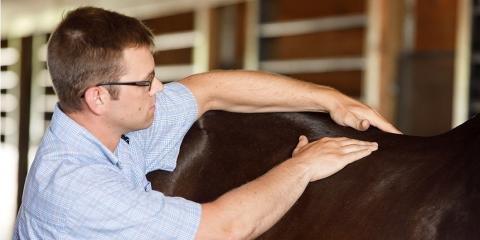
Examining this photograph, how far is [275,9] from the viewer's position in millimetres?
5340

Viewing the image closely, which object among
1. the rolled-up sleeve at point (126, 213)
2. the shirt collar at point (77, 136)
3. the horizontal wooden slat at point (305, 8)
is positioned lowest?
the rolled-up sleeve at point (126, 213)

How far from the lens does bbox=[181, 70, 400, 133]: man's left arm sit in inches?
77.7

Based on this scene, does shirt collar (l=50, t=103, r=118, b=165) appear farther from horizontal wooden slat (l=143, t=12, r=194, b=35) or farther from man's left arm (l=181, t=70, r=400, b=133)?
horizontal wooden slat (l=143, t=12, r=194, b=35)

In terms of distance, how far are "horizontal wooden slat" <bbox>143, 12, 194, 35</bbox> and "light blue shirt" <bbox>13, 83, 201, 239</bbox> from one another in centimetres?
427

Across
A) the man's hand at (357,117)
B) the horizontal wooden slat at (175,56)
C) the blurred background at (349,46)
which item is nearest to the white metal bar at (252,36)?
the blurred background at (349,46)

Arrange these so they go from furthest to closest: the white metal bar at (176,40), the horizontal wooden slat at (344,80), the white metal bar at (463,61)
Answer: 1. the white metal bar at (176,40)
2. the horizontal wooden slat at (344,80)
3. the white metal bar at (463,61)

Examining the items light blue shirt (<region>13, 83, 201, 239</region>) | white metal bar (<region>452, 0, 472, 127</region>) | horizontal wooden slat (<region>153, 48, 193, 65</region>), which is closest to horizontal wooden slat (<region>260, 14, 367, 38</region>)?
white metal bar (<region>452, 0, 472, 127</region>)

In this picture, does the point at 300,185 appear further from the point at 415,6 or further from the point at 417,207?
the point at 415,6

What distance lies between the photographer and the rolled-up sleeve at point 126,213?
61.9 inches

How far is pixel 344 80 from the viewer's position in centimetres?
500

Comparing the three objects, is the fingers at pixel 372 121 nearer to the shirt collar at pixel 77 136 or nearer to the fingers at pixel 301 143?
the fingers at pixel 301 143

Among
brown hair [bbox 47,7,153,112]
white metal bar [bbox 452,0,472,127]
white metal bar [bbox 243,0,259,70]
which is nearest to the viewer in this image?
brown hair [bbox 47,7,153,112]

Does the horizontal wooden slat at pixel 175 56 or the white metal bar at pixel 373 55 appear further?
the horizontal wooden slat at pixel 175 56

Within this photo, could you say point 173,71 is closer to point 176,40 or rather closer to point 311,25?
point 176,40
